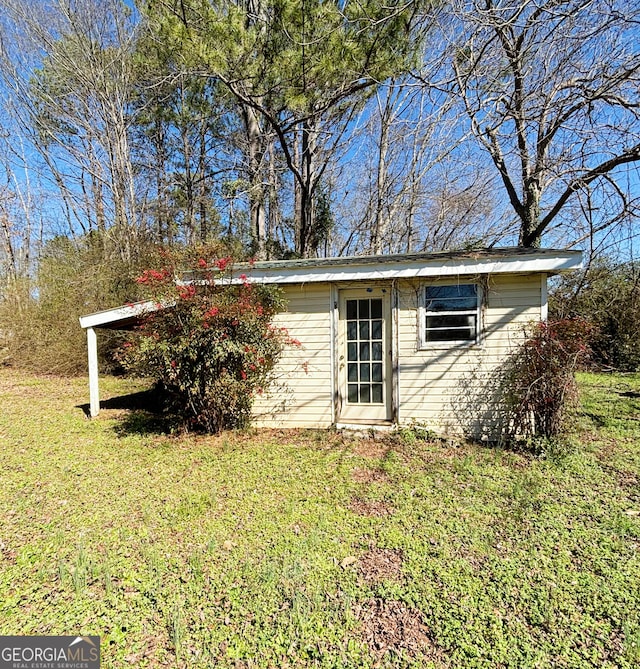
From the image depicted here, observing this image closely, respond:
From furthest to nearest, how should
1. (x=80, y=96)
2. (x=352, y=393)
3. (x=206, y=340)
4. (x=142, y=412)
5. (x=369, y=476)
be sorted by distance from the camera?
(x=80, y=96) < (x=142, y=412) < (x=352, y=393) < (x=206, y=340) < (x=369, y=476)

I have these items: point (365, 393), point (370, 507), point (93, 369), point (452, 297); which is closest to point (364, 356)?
point (365, 393)

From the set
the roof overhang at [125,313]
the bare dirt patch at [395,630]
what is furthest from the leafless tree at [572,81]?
the bare dirt patch at [395,630]

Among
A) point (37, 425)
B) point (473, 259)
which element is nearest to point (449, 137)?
point (473, 259)

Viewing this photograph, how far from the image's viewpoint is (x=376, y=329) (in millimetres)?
5844

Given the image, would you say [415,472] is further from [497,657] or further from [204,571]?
[204,571]

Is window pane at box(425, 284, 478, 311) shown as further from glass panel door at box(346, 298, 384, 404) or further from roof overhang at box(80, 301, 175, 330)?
roof overhang at box(80, 301, 175, 330)

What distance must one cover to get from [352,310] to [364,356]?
31.5 inches

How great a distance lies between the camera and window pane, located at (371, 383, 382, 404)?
5.89 meters

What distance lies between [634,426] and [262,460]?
6.02 meters

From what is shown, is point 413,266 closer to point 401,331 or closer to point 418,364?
point 401,331

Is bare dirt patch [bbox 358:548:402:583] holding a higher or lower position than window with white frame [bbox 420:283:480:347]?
lower

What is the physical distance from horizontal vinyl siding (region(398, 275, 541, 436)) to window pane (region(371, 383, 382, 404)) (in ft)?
1.29

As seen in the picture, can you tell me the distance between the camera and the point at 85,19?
11180 mm

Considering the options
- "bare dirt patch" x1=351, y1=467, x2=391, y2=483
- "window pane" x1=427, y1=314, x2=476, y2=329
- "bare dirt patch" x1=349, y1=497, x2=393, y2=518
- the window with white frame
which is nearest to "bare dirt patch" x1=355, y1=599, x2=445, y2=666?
"bare dirt patch" x1=349, y1=497, x2=393, y2=518
